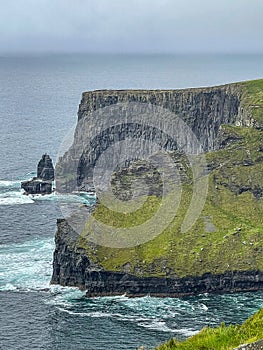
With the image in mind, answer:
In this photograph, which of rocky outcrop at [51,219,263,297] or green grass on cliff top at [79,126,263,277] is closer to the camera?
rocky outcrop at [51,219,263,297]

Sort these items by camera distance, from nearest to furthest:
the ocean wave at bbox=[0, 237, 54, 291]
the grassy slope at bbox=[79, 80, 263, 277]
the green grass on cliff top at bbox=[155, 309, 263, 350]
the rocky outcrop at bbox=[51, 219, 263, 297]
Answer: the green grass on cliff top at bbox=[155, 309, 263, 350], the rocky outcrop at bbox=[51, 219, 263, 297], the ocean wave at bbox=[0, 237, 54, 291], the grassy slope at bbox=[79, 80, 263, 277]

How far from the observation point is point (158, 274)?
156000 millimetres

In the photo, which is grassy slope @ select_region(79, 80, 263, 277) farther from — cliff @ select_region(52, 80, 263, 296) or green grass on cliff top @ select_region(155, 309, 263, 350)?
green grass on cliff top @ select_region(155, 309, 263, 350)

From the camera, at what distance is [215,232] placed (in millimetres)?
172500

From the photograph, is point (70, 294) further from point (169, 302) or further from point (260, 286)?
point (260, 286)

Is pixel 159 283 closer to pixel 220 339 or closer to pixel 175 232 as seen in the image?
pixel 175 232

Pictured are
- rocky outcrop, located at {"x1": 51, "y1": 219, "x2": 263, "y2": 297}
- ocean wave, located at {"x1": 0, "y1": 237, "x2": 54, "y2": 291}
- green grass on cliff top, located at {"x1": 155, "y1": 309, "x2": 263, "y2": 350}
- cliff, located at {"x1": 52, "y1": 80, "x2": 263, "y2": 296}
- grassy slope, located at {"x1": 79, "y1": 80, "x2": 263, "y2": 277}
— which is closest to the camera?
green grass on cliff top, located at {"x1": 155, "y1": 309, "x2": 263, "y2": 350}

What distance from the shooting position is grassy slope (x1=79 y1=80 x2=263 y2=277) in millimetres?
159375

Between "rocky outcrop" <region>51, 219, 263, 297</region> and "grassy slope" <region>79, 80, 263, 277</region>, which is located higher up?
"grassy slope" <region>79, 80, 263, 277</region>

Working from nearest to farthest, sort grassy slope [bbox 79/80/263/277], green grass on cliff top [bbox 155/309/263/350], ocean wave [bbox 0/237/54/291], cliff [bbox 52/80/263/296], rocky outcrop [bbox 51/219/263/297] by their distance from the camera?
green grass on cliff top [bbox 155/309/263/350], rocky outcrop [bbox 51/219/263/297], cliff [bbox 52/80/263/296], ocean wave [bbox 0/237/54/291], grassy slope [bbox 79/80/263/277]

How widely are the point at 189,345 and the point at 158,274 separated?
99888 mm

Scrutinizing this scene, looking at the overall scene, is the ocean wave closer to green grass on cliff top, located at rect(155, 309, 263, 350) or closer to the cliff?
the cliff

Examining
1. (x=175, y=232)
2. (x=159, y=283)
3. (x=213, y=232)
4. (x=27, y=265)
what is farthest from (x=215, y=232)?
(x=27, y=265)

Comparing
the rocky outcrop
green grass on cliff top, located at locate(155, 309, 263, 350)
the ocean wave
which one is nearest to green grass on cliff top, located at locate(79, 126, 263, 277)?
the rocky outcrop
